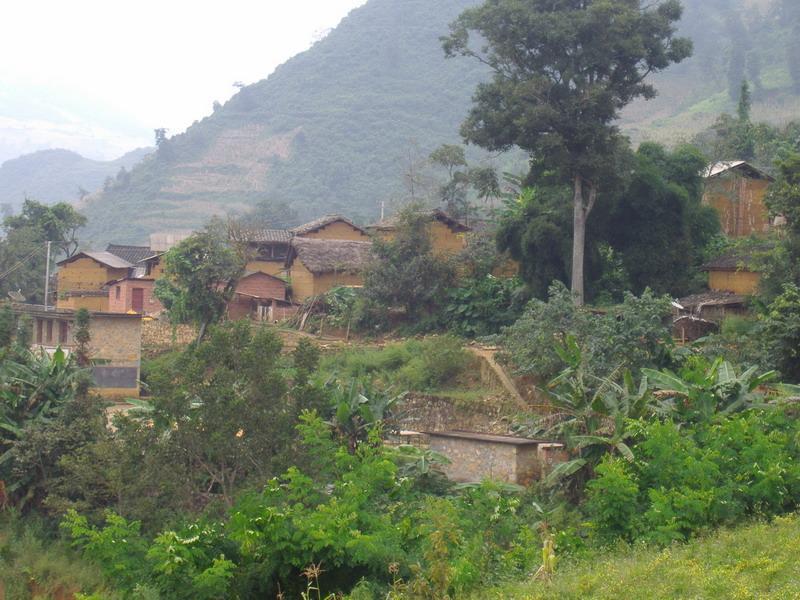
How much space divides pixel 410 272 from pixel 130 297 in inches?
614

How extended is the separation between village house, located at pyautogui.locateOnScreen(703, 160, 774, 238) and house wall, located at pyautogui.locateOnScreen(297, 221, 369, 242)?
677 inches


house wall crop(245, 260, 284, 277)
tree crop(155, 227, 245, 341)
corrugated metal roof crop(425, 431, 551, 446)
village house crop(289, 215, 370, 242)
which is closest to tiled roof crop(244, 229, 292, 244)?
village house crop(289, 215, 370, 242)

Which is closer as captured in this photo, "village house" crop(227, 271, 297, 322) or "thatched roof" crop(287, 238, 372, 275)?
"thatched roof" crop(287, 238, 372, 275)

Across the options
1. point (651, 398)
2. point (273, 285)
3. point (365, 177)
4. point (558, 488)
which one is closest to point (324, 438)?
point (558, 488)

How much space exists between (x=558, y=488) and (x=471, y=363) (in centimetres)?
955

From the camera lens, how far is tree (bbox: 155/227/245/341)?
33.5m

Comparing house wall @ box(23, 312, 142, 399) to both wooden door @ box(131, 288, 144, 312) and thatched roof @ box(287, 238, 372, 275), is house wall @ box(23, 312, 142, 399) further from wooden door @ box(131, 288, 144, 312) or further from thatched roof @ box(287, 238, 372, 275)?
wooden door @ box(131, 288, 144, 312)

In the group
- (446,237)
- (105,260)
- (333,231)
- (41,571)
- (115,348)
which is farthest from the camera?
(333,231)

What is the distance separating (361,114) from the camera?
11906cm

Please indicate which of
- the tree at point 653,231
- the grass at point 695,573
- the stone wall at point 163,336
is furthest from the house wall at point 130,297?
the grass at point 695,573

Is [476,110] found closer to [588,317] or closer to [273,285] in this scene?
[588,317]

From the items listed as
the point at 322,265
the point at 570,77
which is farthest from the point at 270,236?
the point at 570,77

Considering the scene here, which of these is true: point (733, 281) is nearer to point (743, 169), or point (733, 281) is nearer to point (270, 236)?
point (743, 169)

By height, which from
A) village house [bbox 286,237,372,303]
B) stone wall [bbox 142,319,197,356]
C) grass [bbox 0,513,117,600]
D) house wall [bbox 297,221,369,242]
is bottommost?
grass [bbox 0,513,117,600]
